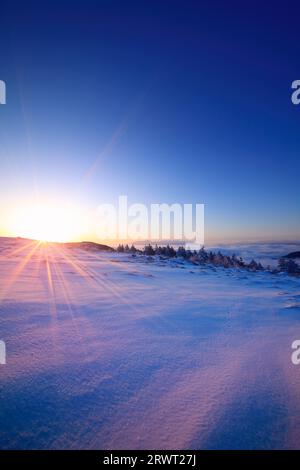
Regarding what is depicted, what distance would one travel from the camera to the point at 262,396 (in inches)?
84.4

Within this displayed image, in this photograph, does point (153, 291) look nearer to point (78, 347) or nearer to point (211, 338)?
point (211, 338)

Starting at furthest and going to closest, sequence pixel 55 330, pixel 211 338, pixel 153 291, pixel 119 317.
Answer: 1. pixel 153 291
2. pixel 119 317
3. pixel 211 338
4. pixel 55 330

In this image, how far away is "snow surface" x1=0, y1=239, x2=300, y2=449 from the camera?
168 centimetres

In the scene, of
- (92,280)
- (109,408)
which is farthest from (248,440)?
(92,280)

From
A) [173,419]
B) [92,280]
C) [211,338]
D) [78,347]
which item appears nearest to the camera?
[173,419]

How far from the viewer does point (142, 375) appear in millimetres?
2305

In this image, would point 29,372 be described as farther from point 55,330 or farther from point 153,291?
point 153,291

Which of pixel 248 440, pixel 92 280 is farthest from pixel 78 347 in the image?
pixel 92 280

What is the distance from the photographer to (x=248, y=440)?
1.69 m

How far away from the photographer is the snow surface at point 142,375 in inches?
66.3

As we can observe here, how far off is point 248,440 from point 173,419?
1.64ft
